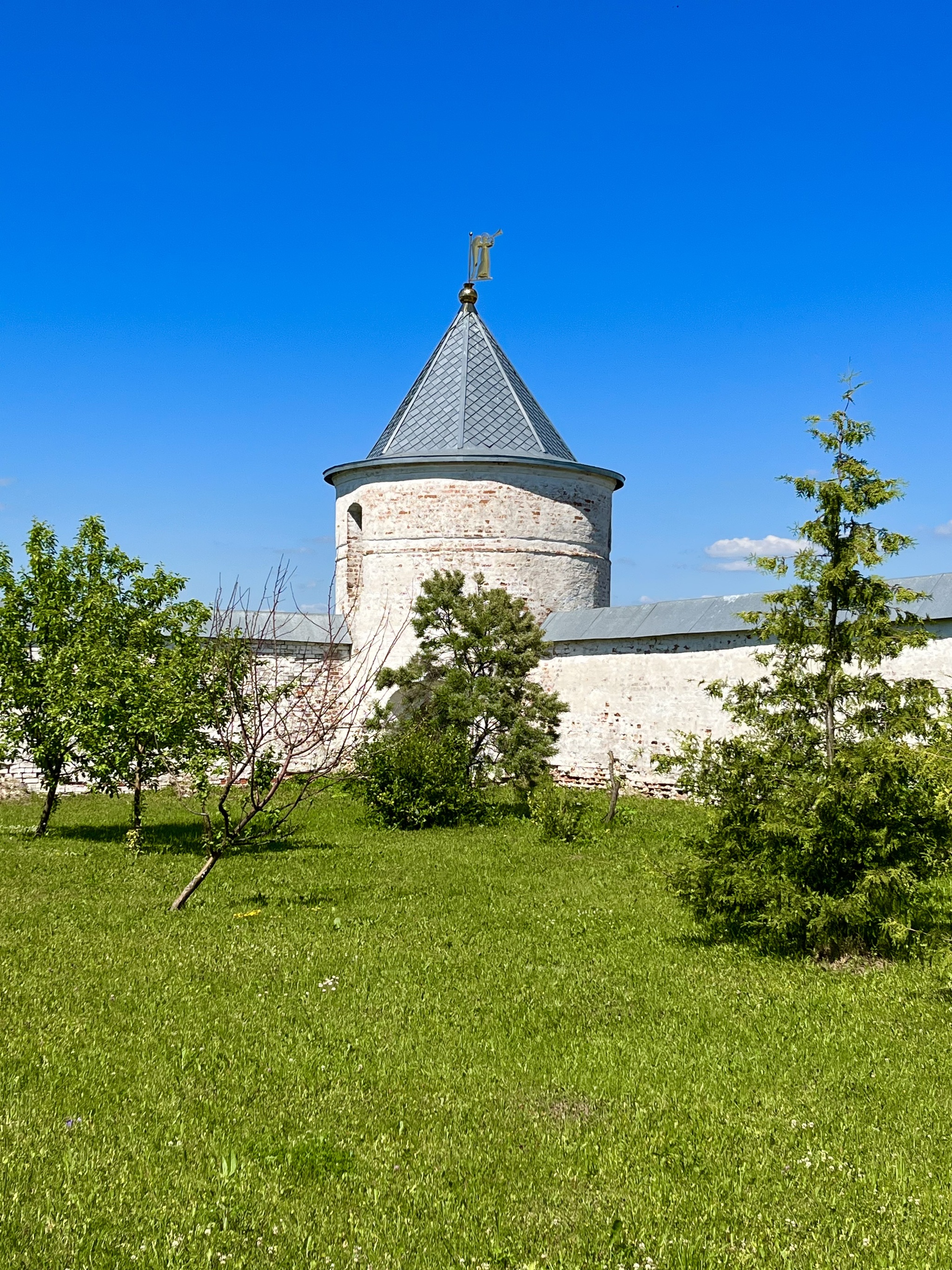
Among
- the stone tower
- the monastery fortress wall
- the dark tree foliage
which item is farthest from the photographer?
the stone tower

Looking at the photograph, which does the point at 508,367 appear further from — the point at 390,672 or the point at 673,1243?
the point at 673,1243

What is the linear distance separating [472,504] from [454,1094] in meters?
14.7

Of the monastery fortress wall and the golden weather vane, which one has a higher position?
the golden weather vane

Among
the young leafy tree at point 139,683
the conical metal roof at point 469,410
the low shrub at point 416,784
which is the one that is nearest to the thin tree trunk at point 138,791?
the young leafy tree at point 139,683

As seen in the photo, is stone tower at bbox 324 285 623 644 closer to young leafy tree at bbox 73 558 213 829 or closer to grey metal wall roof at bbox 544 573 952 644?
grey metal wall roof at bbox 544 573 952 644

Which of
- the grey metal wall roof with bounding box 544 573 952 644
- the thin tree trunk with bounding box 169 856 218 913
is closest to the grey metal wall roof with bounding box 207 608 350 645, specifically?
the grey metal wall roof with bounding box 544 573 952 644

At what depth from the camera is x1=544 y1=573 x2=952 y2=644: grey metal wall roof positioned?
13.2 meters

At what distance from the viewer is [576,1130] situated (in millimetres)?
4832

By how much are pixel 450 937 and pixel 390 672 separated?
7698mm

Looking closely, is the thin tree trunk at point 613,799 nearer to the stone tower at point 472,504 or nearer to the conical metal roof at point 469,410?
the stone tower at point 472,504

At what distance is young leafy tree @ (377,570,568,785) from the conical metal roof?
157 inches

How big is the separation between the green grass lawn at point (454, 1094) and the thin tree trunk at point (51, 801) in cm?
443

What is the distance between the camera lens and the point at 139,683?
489 inches

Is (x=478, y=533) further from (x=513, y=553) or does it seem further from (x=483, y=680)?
(x=483, y=680)
